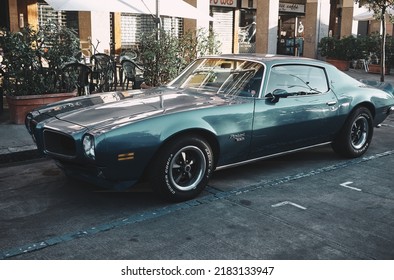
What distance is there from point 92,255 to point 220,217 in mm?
1241

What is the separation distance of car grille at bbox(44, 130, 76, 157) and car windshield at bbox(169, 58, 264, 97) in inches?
70.7

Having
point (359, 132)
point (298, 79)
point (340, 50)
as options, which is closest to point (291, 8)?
point (340, 50)

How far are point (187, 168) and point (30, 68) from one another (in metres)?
4.52

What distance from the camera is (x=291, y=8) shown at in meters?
24.8

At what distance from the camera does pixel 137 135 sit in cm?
413

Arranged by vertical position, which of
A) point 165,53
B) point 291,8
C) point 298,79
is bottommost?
point 298,79

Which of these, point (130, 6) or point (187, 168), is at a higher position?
point (130, 6)

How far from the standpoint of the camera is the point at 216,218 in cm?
418

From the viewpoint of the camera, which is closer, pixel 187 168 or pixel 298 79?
pixel 187 168

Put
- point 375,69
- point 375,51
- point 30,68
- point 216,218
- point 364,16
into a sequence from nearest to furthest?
point 216,218
point 30,68
point 375,69
point 375,51
point 364,16

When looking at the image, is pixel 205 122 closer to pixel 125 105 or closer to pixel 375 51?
pixel 125 105

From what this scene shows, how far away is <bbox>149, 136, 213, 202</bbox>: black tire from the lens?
14.2 feet

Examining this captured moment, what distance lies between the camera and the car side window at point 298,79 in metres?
5.37

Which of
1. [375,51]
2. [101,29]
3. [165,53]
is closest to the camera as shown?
[165,53]
